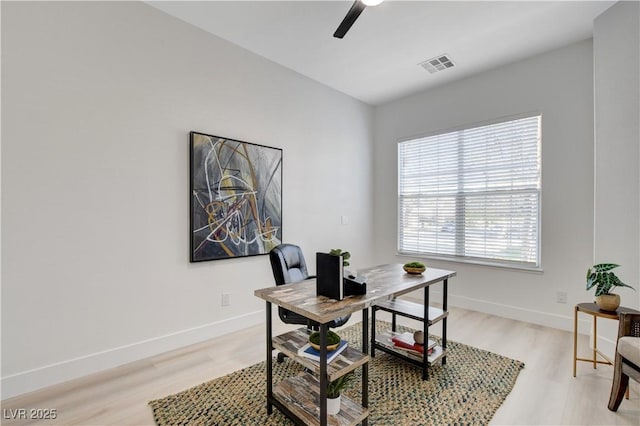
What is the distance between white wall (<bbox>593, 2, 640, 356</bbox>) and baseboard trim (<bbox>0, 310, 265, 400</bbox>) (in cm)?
335

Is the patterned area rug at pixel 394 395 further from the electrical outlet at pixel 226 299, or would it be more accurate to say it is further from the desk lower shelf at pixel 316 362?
the electrical outlet at pixel 226 299

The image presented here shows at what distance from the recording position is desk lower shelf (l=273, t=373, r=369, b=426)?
1.53 meters

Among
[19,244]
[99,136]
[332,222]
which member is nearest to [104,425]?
[19,244]

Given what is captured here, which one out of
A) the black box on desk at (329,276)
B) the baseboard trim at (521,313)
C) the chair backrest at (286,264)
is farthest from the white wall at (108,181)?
the baseboard trim at (521,313)

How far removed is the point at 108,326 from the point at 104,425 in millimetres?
808

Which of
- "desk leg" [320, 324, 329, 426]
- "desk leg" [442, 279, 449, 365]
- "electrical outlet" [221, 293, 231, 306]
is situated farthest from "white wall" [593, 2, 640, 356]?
"electrical outlet" [221, 293, 231, 306]

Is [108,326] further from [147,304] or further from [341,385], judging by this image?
[341,385]

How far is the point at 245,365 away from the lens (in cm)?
237

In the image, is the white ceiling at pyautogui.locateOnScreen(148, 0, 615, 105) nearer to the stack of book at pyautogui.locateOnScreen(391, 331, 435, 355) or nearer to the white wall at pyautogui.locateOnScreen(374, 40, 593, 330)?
the white wall at pyautogui.locateOnScreen(374, 40, 593, 330)

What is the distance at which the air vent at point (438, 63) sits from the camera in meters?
3.29

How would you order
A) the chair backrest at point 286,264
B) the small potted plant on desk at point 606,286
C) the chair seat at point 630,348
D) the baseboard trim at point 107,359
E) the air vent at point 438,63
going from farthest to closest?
the air vent at point 438,63, the chair backrest at point 286,264, the small potted plant on desk at point 606,286, the baseboard trim at point 107,359, the chair seat at point 630,348

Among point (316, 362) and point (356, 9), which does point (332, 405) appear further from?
point (356, 9)

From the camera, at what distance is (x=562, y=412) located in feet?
5.96

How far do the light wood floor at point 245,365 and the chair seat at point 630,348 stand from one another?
374 mm
